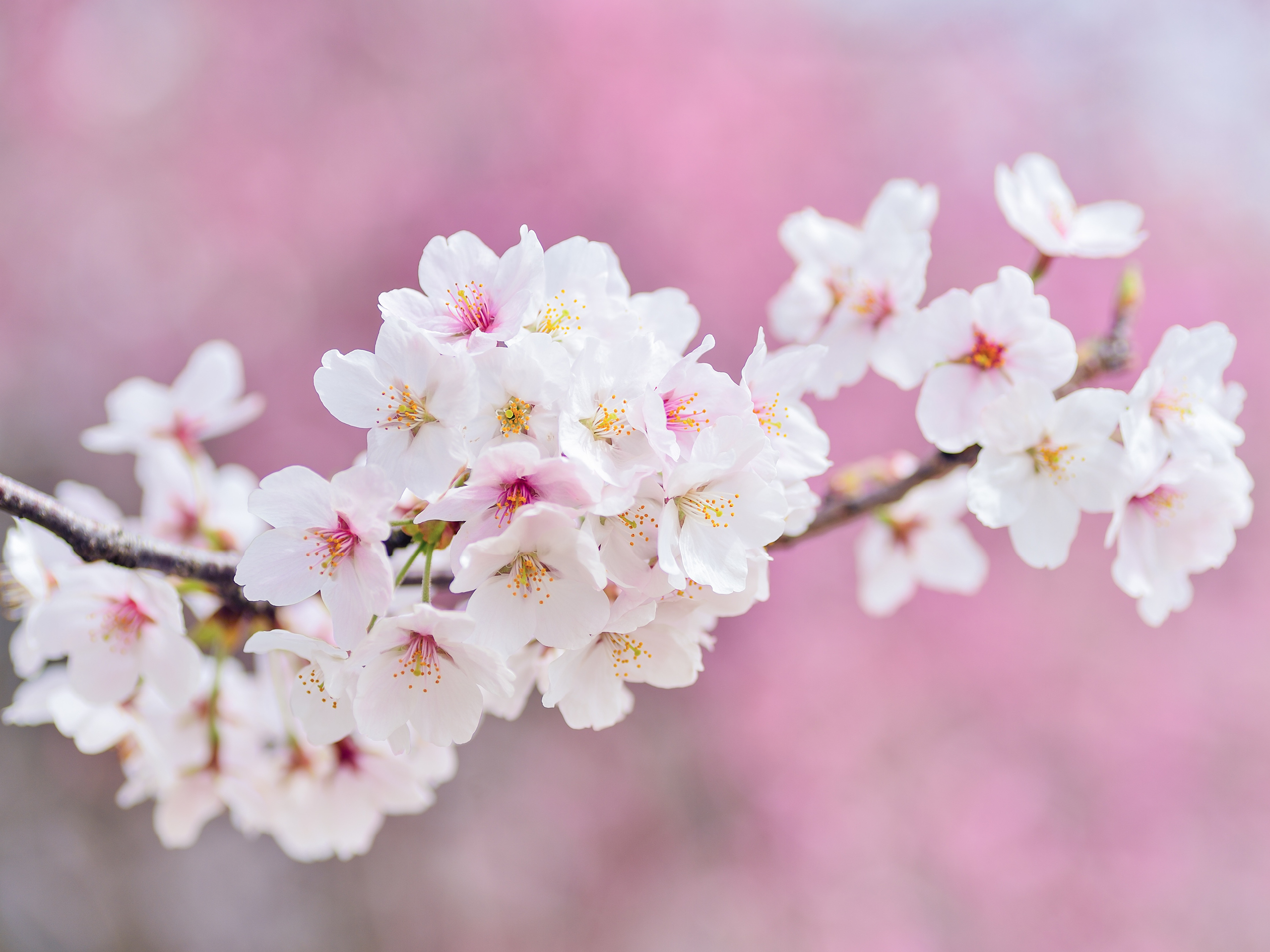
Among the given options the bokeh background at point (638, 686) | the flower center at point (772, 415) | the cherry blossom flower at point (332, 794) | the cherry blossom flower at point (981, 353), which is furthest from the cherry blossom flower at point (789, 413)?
the bokeh background at point (638, 686)

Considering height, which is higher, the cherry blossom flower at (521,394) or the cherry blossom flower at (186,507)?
the cherry blossom flower at (521,394)

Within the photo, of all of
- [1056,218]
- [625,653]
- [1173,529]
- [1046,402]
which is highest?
[1056,218]

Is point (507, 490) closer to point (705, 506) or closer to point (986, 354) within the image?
point (705, 506)

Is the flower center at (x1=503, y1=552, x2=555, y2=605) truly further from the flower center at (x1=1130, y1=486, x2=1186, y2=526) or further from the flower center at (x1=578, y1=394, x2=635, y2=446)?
the flower center at (x1=1130, y1=486, x2=1186, y2=526)

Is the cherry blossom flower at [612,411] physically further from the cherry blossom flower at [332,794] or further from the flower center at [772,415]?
the cherry blossom flower at [332,794]

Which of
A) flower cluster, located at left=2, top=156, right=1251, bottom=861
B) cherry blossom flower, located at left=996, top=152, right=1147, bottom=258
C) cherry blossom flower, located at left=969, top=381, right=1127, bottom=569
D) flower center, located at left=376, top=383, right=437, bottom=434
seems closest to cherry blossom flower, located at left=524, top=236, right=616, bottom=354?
flower cluster, located at left=2, top=156, right=1251, bottom=861

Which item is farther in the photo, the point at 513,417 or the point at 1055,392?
the point at 1055,392

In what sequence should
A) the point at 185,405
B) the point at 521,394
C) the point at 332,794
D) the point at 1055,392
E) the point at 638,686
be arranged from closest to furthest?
the point at 521,394 → the point at 1055,392 → the point at 332,794 → the point at 185,405 → the point at 638,686

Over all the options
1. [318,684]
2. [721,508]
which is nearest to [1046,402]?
[721,508]
